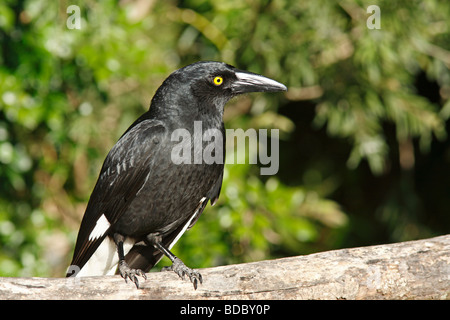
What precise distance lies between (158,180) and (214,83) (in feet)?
1.85

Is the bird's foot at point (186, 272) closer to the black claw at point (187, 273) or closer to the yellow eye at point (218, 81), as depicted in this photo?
the black claw at point (187, 273)

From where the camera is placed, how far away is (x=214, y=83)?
10.1ft

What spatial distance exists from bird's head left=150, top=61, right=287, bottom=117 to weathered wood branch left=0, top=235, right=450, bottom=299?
894 mm

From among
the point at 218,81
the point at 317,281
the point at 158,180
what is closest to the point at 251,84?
the point at 218,81

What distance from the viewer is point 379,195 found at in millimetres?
5250

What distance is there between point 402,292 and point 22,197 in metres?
2.87

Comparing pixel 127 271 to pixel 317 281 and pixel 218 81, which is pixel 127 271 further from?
pixel 218 81

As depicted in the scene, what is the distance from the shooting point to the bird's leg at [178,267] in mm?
2552

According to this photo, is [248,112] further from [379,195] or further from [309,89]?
[379,195]

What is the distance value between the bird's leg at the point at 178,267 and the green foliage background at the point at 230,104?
0.74 m

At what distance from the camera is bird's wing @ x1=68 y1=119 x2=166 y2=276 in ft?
9.41

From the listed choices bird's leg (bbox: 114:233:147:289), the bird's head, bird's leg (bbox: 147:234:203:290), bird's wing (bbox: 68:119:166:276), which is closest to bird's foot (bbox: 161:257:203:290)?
bird's leg (bbox: 147:234:203:290)

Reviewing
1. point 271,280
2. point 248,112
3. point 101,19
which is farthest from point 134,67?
point 271,280

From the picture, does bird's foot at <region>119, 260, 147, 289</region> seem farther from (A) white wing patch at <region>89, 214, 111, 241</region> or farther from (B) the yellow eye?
(B) the yellow eye
